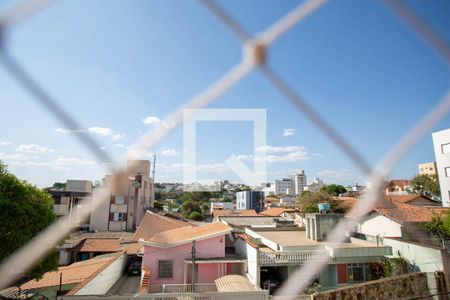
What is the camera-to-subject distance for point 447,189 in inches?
572

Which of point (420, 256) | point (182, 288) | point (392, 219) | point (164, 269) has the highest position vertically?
point (392, 219)

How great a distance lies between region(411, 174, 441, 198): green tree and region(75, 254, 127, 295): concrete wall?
26892 mm

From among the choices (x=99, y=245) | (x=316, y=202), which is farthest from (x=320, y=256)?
(x=99, y=245)

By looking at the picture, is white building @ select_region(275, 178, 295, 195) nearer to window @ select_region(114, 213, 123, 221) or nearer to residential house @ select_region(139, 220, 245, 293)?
window @ select_region(114, 213, 123, 221)

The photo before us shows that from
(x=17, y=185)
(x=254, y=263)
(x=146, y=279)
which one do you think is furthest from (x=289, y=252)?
(x=17, y=185)

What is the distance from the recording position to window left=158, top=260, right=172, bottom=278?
851 centimetres

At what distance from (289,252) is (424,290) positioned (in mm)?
3046

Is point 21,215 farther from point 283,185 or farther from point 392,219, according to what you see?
point 283,185

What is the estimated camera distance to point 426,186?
87.9ft

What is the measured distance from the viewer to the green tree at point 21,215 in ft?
19.9

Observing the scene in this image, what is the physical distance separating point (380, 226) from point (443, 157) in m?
5.78

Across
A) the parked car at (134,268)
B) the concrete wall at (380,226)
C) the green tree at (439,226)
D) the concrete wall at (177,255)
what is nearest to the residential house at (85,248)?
the parked car at (134,268)

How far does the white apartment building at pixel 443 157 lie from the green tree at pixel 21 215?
1517 centimetres

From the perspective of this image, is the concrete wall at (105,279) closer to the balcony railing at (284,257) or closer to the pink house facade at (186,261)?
the pink house facade at (186,261)
